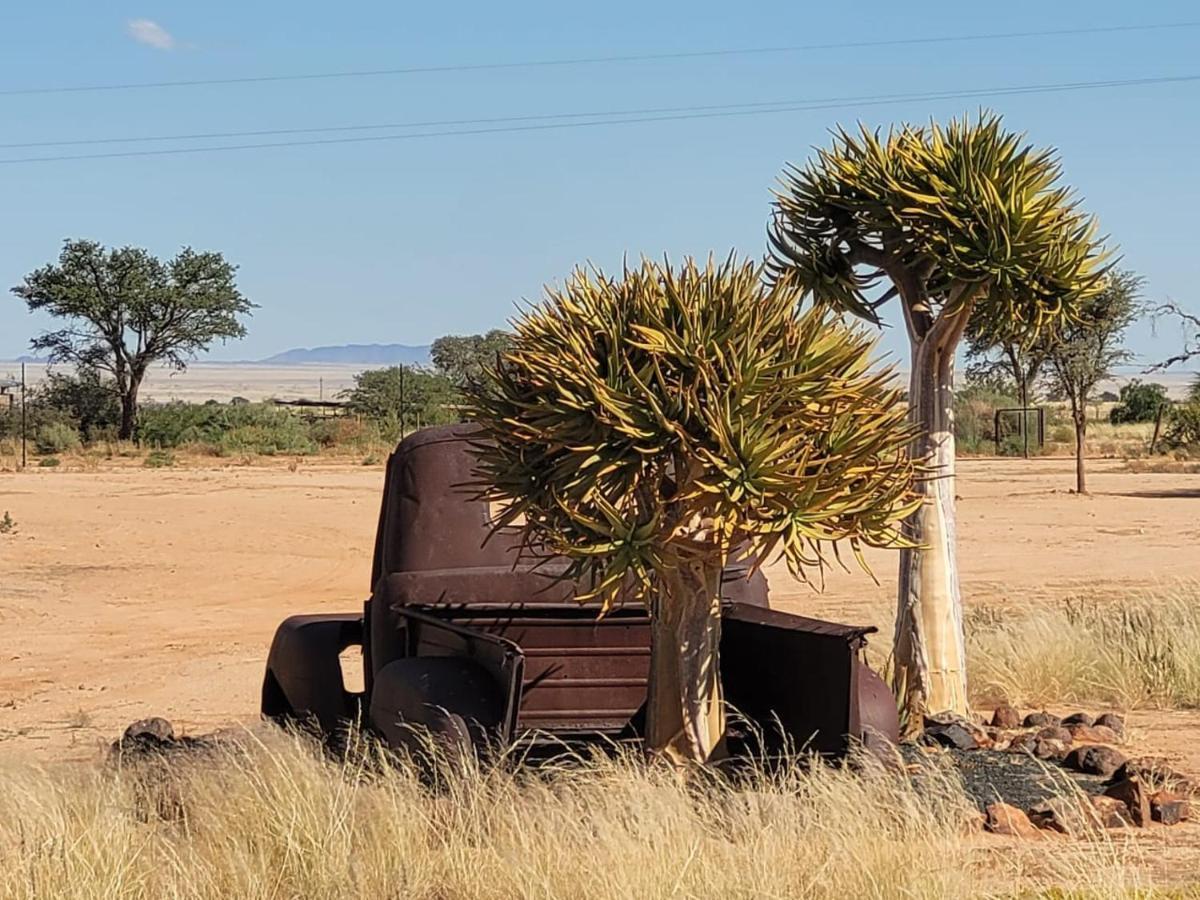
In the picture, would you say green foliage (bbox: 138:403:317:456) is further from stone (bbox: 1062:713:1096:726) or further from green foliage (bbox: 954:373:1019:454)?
stone (bbox: 1062:713:1096:726)

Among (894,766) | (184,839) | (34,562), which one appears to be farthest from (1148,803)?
(34,562)

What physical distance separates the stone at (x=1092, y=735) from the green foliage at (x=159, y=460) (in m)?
31.6

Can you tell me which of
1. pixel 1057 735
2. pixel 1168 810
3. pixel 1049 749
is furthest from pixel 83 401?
pixel 1168 810

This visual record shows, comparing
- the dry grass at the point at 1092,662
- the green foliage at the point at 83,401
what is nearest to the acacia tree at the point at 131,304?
the green foliage at the point at 83,401

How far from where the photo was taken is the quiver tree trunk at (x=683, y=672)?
6.88 m

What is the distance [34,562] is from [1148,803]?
1606cm

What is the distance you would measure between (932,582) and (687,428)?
10.7 feet

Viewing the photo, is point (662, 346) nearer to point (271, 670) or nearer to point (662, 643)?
point (662, 643)

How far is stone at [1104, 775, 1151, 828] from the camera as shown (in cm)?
702

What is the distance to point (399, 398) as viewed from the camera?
54.4 metres

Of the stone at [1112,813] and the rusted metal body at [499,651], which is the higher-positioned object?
the rusted metal body at [499,651]

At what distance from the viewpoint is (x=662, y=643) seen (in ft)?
22.8

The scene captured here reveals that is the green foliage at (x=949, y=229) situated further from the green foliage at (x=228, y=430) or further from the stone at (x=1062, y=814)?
the green foliage at (x=228, y=430)

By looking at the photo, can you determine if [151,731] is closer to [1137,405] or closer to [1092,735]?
[1092,735]
